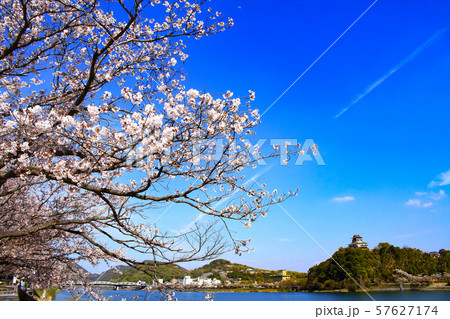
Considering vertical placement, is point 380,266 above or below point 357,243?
below

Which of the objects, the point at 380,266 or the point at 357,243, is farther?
the point at 357,243

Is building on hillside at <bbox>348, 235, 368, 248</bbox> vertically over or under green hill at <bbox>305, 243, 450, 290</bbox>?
over

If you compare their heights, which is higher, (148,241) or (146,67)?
(146,67)

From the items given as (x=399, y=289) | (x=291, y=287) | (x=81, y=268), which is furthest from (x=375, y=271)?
(x=81, y=268)

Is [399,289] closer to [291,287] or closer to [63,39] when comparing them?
[291,287]

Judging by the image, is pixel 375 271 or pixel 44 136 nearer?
pixel 44 136

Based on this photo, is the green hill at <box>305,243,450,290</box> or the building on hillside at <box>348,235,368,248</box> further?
the building on hillside at <box>348,235,368,248</box>

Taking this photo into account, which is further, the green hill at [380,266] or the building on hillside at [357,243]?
the building on hillside at [357,243]

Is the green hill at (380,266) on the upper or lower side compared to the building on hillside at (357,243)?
lower
